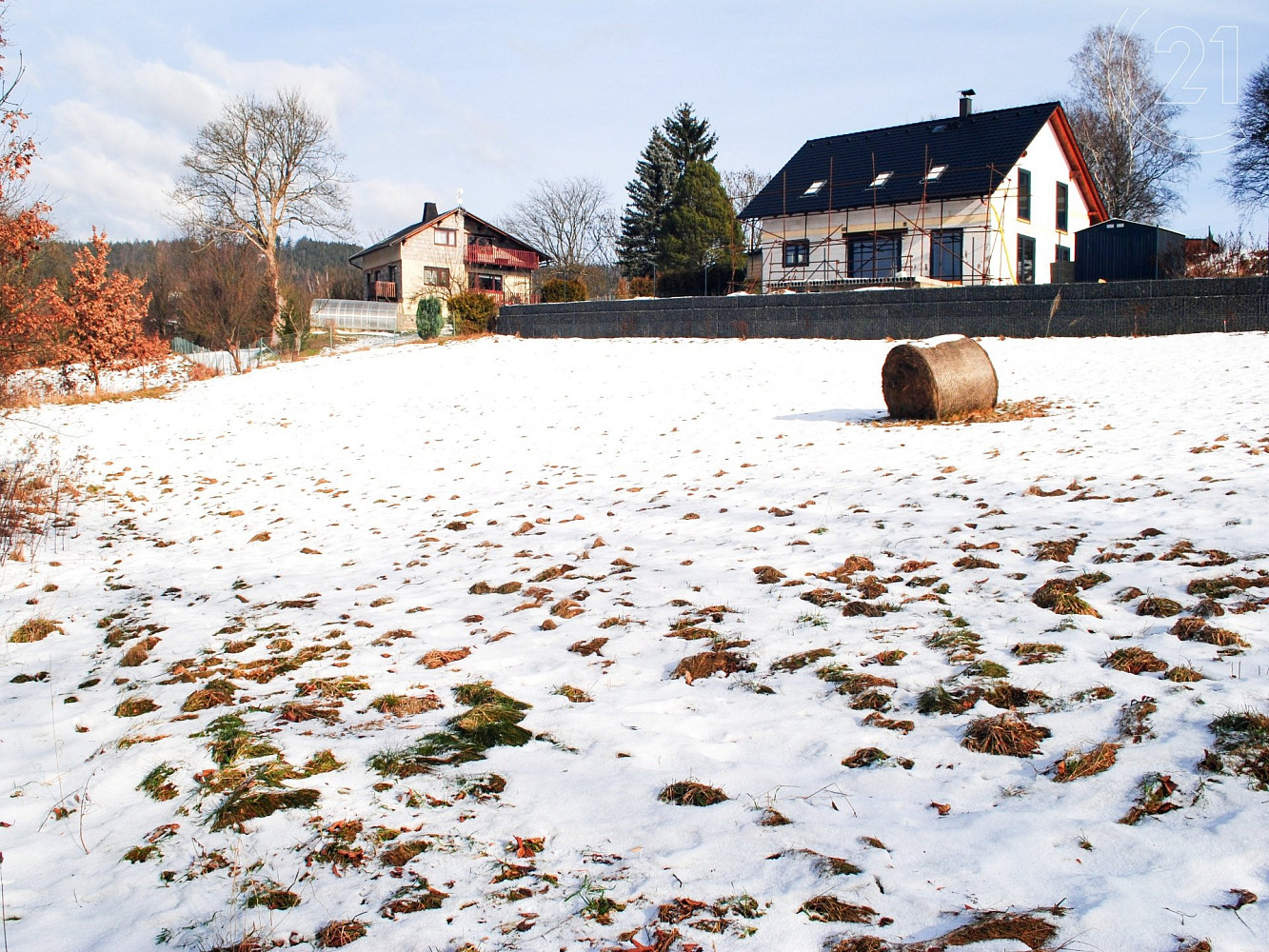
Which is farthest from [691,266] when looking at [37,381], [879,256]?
[37,381]

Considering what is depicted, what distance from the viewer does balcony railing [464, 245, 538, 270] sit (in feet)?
172

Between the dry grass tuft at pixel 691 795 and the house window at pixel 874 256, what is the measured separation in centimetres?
3020

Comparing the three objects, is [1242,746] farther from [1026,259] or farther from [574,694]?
[1026,259]

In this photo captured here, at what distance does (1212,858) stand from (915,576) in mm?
2781

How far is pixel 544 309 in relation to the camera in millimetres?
27547

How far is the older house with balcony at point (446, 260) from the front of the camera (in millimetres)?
50325

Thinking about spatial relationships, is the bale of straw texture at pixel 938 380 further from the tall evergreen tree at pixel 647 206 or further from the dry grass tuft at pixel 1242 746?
the tall evergreen tree at pixel 647 206

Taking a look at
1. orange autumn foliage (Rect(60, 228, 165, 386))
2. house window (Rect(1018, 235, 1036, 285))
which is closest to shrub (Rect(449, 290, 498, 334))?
orange autumn foliage (Rect(60, 228, 165, 386))

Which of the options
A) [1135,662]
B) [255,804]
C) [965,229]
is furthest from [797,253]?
[255,804]

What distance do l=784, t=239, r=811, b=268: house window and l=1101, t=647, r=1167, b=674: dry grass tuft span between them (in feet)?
101

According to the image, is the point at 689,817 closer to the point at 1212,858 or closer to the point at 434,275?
the point at 1212,858

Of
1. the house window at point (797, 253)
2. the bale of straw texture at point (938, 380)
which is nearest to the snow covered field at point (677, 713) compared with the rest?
the bale of straw texture at point (938, 380)

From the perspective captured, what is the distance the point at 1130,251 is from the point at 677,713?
24124 millimetres

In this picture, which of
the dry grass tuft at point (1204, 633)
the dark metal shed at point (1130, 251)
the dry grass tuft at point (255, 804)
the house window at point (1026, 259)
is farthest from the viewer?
the house window at point (1026, 259)
